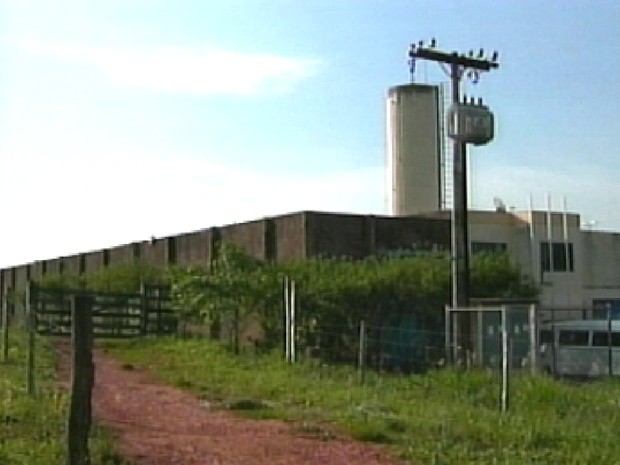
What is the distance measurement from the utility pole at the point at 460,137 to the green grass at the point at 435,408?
5703 millimetres

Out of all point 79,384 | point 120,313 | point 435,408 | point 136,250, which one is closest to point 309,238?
point 120,313

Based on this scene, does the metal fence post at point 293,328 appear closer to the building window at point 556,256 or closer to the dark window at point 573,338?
the dark window at point 573,338

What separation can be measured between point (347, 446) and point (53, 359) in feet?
36.4

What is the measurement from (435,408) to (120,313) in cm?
1868

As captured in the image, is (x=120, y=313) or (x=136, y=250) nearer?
(x=120, y=313)

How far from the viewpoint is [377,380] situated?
18.8 m

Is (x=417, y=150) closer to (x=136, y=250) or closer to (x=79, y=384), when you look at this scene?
(x=136, y=250)

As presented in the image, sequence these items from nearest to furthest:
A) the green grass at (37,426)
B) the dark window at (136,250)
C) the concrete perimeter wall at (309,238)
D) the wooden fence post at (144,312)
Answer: the green grass at (37,426) → the wooden fence post at (144,312) → the concrete perimeter wall at (309,238) → the dark window at (136,250)

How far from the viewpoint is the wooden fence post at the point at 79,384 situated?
823 cm

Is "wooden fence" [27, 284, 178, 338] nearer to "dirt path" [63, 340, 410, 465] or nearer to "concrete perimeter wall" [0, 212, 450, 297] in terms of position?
"concrete perimeter wall" [0, 212, 450, 297]

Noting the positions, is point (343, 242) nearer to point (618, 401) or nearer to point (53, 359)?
point (53, 359)

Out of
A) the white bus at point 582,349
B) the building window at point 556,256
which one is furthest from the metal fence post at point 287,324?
the building window at point 556,256

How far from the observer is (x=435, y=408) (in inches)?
589

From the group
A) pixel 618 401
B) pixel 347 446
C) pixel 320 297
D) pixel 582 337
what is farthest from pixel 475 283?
pixel 347 446
